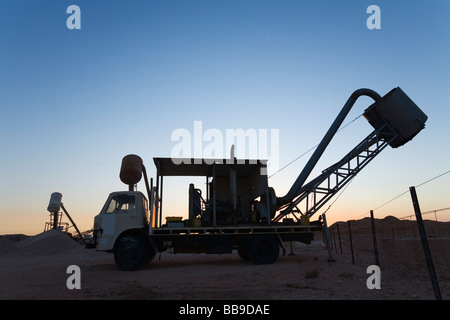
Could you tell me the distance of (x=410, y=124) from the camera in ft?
47.3

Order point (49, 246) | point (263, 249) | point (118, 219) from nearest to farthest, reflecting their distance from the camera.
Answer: point (118, 219) → point (263, 249) → point (49, 246)

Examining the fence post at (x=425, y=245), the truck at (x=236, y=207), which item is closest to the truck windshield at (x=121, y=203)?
the truck at (x=236, y=207)

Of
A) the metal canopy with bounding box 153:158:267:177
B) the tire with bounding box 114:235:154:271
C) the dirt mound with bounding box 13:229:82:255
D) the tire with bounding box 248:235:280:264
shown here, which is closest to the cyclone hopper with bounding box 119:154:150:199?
the metal canopy with bounding box 153:158:267:177

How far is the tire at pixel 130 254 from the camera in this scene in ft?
37.8

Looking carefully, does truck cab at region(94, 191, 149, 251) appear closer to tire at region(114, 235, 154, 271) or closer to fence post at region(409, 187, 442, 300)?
tire at region(114, 235, 154, 271)

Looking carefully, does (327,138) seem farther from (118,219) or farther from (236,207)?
(118,219)

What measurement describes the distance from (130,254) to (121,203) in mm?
1928

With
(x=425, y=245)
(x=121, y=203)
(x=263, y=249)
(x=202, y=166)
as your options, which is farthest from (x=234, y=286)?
(x=202, y=166)

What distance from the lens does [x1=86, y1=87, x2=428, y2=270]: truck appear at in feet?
39.2

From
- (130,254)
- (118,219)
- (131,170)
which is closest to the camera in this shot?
(130,254)

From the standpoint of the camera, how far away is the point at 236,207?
43.2ft
